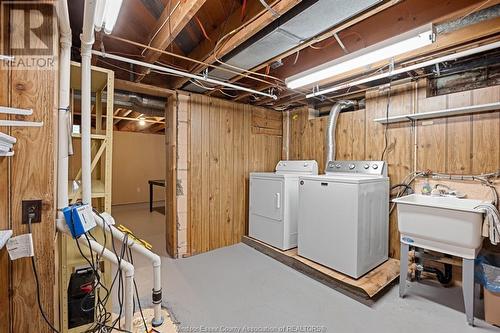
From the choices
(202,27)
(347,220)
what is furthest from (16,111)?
(347,220)

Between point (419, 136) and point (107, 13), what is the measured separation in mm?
3135

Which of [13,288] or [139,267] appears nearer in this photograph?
[13,288]

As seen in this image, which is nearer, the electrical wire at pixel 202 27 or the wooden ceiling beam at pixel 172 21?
the wooden ceiling beam at pixel 172 21

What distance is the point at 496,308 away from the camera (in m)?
1.79

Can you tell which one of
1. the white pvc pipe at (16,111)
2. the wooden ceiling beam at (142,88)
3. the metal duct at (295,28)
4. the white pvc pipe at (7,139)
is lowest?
the white pvc pipe at (7,139)

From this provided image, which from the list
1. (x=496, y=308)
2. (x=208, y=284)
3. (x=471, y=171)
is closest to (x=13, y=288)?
(x=208, y=284)

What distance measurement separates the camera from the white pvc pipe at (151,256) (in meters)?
1.35

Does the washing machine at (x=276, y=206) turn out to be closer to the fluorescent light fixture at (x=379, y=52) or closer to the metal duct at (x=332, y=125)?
the metal duct at (x=332, y=125)

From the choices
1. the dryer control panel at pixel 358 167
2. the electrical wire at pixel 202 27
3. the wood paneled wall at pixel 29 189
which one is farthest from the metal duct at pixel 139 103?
the dryer control panel at pixel 358 167

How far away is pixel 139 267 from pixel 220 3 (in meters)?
2.92

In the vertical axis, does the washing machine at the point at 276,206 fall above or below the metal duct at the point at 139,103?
below

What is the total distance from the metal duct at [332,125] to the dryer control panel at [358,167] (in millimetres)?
139

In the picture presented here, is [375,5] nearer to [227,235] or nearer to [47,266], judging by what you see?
[47,266]

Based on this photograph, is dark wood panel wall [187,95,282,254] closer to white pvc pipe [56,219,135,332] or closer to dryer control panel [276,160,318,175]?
dryer control panel [276,160,318,175]
